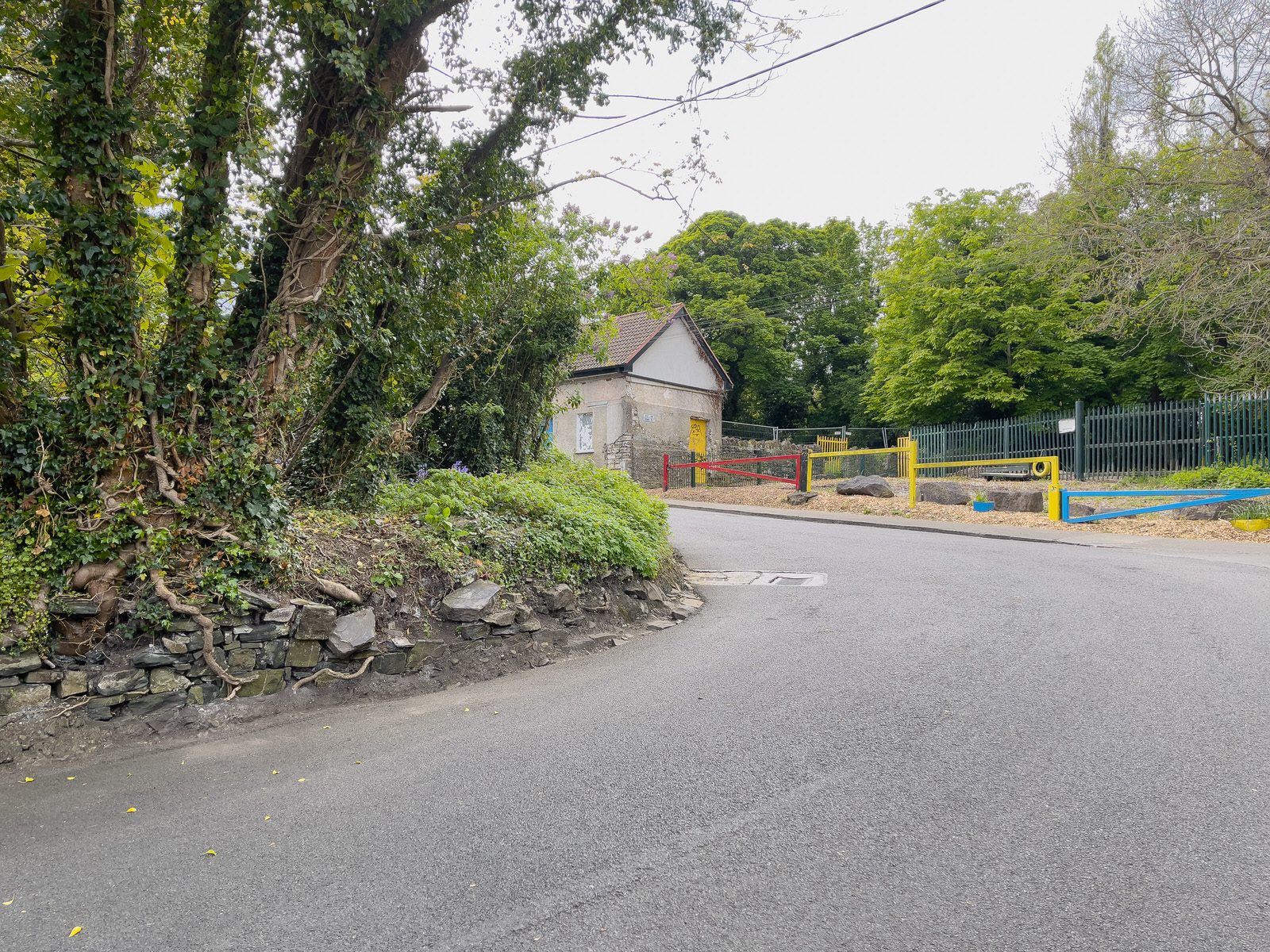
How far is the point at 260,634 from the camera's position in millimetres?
4961

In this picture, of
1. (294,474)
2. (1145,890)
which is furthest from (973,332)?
(1145,890)

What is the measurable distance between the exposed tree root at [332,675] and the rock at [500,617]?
92 centimetres

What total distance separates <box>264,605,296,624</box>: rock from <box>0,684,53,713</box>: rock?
117 centimetres

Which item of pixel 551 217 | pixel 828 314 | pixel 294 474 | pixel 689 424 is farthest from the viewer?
pixel 828 314

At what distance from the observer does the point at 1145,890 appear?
2.65 meters

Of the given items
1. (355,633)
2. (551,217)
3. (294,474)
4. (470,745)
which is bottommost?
(470,745)

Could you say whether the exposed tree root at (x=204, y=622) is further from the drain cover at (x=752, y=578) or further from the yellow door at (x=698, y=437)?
the yellow door at (x=698, y=437)

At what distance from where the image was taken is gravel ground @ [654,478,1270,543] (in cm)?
1315

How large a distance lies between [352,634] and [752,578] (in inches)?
209

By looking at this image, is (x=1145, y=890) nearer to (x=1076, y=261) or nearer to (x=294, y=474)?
(x=294, y=474)

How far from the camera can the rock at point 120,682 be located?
14.5ft

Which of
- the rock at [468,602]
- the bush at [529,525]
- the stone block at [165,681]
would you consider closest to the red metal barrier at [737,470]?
the bush at [529,525]

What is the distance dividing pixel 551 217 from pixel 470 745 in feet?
29.9

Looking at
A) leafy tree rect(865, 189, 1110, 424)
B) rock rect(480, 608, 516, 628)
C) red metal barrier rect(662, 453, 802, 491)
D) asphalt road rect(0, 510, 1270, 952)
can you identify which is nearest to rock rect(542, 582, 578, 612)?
rock rect(480, 608, 516, 628)
